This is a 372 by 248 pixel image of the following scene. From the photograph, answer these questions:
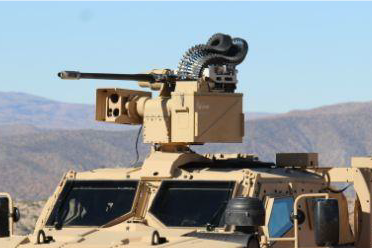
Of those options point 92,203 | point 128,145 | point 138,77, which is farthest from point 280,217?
point 128,145

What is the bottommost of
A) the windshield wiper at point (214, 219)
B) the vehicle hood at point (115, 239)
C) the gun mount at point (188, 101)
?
the vehicle hood at point (115, 239)

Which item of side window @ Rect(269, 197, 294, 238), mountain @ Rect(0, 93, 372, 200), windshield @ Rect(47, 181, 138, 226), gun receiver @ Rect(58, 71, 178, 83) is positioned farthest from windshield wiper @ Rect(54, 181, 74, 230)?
mountain @ Rect(0, 93, 372, 200)

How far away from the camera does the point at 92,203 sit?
15.2m

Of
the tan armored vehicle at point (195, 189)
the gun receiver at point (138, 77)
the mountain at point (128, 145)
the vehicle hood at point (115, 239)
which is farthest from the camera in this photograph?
the mountain at point (128, 145)

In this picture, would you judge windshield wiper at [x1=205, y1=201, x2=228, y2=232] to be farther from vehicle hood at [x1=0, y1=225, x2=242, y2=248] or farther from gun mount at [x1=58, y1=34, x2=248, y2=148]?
gun mount at [x1=58, y1=34, x2=248, y2=148]

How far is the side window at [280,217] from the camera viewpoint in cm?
1427

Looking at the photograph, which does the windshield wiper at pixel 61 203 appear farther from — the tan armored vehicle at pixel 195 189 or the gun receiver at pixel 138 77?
the gun receiver at pixel 138 77

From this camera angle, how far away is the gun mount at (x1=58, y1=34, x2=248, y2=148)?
16.0 meters

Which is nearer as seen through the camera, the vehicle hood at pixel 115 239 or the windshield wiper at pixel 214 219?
the vehicle hood at pixel 115 239

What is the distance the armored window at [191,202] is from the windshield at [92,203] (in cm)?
46

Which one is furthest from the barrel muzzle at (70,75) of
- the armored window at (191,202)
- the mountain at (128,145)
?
the mountain at (128,145)

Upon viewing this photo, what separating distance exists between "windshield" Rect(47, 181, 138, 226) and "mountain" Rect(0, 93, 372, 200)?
9839cm

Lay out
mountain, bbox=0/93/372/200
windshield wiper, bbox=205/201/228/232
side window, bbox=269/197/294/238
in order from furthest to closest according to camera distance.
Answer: mountain, bbox=0/93/372/200, side window, bbox=269/197/294/238, windshield wiper, bbox=205/201/228/232

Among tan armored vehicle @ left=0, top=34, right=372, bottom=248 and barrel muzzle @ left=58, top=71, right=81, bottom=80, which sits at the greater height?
barrel muzzle @ left=58, top=71, right=81, bottom=80
